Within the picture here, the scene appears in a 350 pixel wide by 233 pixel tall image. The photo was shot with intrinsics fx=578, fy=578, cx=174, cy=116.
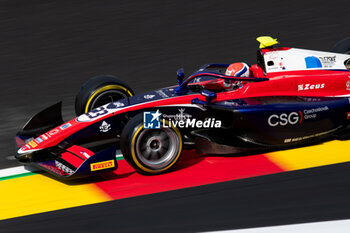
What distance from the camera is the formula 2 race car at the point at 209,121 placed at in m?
6.39

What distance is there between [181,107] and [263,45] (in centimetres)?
149

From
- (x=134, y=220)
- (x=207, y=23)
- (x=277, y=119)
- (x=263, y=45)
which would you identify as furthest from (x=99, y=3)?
(x=134, y=220)

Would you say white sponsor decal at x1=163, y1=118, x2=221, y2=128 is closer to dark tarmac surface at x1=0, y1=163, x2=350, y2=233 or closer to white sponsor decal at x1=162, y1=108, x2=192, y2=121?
white sponsor decal at x1=162, y1=108, x2=192, y2=121

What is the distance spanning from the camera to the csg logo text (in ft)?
21.9

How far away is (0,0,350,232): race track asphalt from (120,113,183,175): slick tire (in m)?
0.45

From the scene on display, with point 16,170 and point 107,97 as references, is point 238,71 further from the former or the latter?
point 16,170

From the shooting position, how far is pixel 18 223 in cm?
580

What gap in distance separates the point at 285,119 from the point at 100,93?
95.2 inches

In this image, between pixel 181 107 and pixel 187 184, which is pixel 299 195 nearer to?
pixel 187 184

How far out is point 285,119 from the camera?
671 cm

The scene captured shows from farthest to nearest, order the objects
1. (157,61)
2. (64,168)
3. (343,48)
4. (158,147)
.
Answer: (157,61) < (343,48) < (158,147) < (64,168)

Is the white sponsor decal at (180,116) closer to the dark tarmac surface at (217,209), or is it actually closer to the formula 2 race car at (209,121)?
the formula 2 race car at (209,121)

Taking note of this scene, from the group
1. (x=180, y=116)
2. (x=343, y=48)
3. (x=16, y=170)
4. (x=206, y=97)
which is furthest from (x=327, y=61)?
(x=16, y=170)

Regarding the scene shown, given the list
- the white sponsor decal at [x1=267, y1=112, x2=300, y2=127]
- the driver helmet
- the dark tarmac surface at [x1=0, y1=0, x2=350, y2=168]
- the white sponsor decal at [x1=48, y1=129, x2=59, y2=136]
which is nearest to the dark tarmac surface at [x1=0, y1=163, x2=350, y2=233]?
the white sponsor decal at [x1=267, y1=112, x2=300, y2=127]
